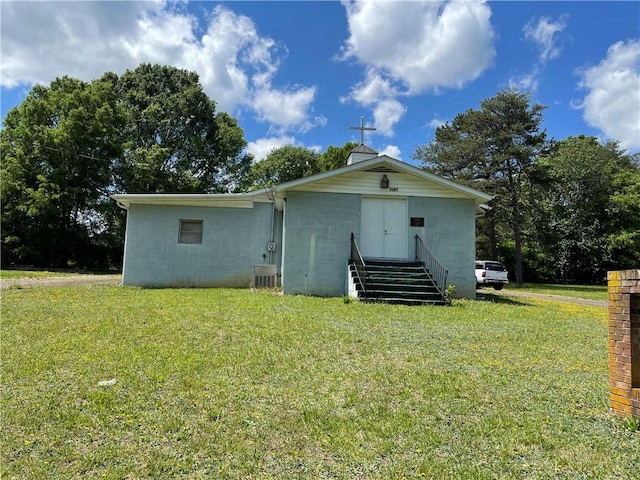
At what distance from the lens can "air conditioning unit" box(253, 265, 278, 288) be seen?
12852 millimetres

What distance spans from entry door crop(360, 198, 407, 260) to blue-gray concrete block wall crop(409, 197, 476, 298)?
0.30 meters

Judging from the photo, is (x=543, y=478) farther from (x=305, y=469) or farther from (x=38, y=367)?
(x=38, y=367)

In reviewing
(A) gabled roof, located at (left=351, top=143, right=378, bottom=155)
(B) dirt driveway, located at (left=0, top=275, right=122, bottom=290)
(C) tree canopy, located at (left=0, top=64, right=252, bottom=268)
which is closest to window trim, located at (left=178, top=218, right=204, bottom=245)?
(B) dirt driveway, located at (left=0, top=275, right=122, bottom=290)

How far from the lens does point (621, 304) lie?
129 inches

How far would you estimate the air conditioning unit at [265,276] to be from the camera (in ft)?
42.2

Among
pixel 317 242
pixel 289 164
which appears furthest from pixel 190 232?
pixel 289 164

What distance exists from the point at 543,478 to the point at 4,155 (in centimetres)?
2793

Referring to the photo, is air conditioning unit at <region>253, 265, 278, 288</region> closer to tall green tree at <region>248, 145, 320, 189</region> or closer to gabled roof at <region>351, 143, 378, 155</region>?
gabled roof at <region>351, 143, 378, 155</region>

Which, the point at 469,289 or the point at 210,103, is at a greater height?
the point at 210,103

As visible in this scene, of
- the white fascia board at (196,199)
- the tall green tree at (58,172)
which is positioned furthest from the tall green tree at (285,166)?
the white fascia board at (196,199)

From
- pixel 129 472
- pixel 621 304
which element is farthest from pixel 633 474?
pixel 129 472

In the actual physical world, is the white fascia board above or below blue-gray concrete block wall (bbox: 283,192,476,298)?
above

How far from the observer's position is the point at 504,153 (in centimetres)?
2425

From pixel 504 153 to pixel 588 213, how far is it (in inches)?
349
